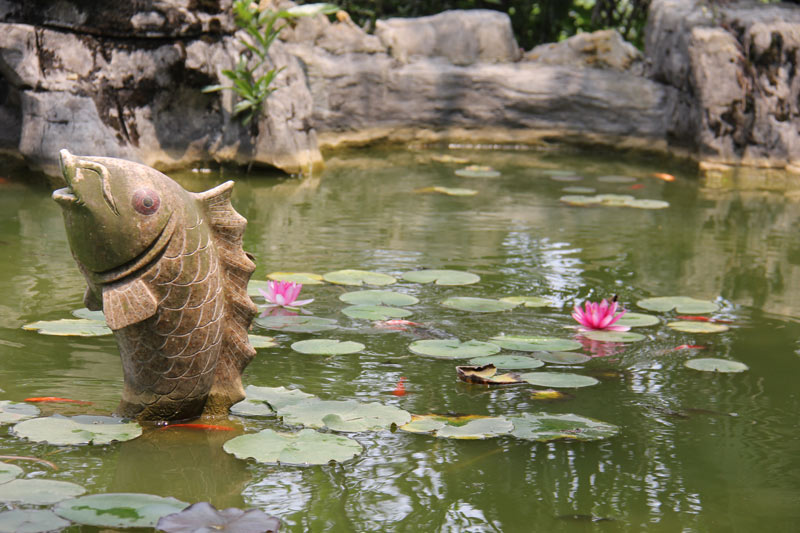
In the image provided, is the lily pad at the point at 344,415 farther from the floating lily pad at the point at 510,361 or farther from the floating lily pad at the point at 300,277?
the floating lily pad at the point at 300,277

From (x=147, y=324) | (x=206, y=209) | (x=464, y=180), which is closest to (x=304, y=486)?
(x=147, y=324)

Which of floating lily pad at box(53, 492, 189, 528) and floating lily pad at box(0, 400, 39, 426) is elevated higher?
floating lily pad at box(53, 492, 189, 528)

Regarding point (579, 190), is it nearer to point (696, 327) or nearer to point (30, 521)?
point (696, 327)

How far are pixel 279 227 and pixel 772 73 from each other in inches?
183

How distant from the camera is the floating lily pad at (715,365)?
324cm

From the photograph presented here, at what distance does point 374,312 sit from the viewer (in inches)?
145

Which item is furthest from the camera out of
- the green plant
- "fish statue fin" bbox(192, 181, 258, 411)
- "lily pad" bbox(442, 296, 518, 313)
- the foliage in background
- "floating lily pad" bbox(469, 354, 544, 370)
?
the foliage in background

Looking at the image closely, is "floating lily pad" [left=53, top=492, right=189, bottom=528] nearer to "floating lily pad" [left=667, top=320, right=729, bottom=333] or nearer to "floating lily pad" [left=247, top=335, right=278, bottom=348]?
"floating lily pad" [left=247, top=335, right=278, bottom=348]

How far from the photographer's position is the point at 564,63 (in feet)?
30.4

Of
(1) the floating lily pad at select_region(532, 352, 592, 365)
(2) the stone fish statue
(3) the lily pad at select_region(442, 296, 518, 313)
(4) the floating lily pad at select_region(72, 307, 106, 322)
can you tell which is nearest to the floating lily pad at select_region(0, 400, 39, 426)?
(2) the stone fish statue

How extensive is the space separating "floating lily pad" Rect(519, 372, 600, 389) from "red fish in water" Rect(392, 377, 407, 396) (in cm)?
39

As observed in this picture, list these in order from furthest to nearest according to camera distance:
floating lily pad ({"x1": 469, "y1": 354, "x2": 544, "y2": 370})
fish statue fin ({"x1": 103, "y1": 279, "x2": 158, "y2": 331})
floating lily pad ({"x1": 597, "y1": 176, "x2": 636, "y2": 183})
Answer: floating lily pad ({"x1": 597, "y1": 176, "x2": 636, "y2": 183}) < floating lily pad ({"x1": 469, "y1": 354, "x2": 544, "y2": 370}) < fish statue fin ({"x1": 103, "y1": 279, "x2": 158, "y2": 331})

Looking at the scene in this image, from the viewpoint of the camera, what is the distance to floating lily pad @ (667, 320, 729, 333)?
3666mm

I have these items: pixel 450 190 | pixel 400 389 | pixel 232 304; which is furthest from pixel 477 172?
pixel 232 304
